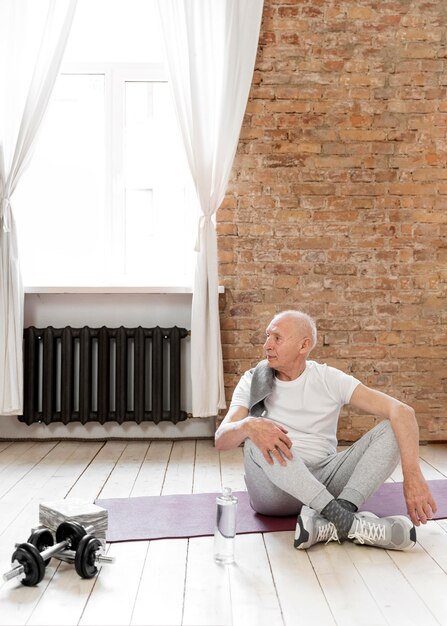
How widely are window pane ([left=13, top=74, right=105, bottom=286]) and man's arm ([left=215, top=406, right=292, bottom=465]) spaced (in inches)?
94.7

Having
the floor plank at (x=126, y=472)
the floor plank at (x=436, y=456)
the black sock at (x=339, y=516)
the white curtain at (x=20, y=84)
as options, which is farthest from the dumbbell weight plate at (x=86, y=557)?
the white curtain at (x=20, y=84)

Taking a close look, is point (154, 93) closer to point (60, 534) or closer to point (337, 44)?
point (337, 44)

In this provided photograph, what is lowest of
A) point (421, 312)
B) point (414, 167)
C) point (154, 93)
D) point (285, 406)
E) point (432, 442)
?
point (432, 442)

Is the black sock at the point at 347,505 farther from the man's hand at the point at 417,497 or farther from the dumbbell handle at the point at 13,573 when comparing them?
the dumbbell handle at the point at 13,573

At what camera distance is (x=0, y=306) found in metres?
4.57

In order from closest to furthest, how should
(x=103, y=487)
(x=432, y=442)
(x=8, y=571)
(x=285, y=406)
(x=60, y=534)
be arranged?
(x=8, y=571)
(x=60, y=534)
(x=285, y=406)
(x=103, y=487)
(x=432, y=442)

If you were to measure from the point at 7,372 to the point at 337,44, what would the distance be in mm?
2800

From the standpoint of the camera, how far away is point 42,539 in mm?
2426

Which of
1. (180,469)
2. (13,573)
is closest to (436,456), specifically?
(180,469)

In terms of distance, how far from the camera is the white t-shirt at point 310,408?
297 centimetres

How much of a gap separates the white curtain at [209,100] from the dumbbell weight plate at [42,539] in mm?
2205

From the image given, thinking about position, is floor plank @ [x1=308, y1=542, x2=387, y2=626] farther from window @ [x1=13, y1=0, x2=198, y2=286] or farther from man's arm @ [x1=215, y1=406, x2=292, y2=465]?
window @ [x1=13, y1=0, x2=198, y2=286]

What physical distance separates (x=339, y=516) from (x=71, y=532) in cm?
89

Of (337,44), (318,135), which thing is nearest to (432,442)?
(318,135)
